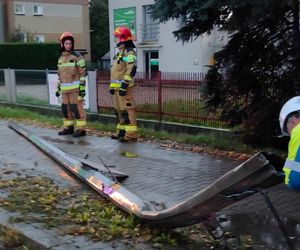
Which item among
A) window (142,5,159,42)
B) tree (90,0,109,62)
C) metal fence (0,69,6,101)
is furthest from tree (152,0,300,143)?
tree (90,0,109,62)

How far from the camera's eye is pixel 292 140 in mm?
3418

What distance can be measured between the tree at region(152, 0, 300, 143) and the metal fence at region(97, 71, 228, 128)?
4.04 feet

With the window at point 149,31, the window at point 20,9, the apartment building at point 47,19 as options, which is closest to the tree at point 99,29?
the apartment building at point 47,19

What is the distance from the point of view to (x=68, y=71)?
10375 mm

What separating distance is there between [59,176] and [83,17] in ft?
170

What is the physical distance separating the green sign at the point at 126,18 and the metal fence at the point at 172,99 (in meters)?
23.5

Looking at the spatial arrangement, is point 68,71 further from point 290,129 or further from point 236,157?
point 290,129

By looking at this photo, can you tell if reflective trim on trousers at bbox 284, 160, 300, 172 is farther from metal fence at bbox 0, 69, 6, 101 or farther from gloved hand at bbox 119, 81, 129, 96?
metal fence at bbox 0, 69, 6, 101

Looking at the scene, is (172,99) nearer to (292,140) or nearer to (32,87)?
(32,87)

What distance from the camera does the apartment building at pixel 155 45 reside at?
3141 cm

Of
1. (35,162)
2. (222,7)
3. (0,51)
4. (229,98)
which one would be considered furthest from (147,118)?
(0,51)

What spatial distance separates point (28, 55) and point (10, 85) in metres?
22.5

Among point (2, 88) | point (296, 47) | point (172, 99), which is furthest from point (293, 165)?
point (2, 88)

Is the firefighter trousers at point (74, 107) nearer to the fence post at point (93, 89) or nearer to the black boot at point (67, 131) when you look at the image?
the black boot at point (67, 131)
